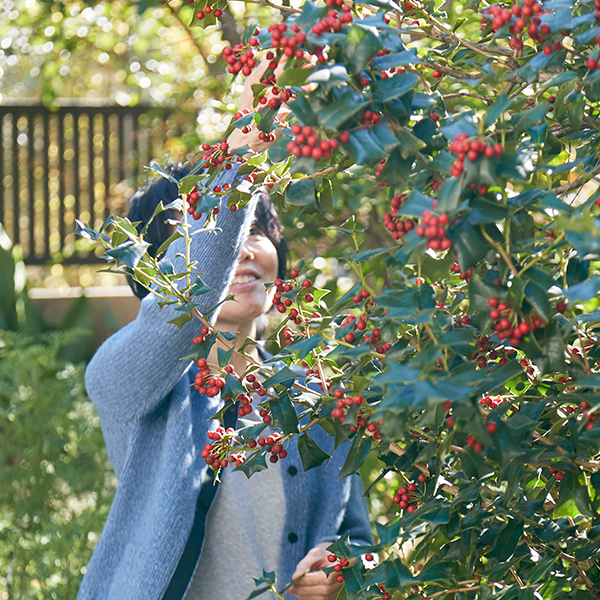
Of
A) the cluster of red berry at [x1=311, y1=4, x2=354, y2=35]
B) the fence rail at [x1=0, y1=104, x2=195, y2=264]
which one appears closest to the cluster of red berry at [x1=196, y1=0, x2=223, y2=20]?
the cluster of red berry at [x1=311, y1=4, x2=354, y2=35]

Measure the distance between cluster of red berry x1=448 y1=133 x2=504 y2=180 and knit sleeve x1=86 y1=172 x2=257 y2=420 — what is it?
1.54 ft

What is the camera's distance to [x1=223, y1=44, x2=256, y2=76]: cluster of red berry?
76cm

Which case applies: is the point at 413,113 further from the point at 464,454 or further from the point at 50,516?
the point at 50,516

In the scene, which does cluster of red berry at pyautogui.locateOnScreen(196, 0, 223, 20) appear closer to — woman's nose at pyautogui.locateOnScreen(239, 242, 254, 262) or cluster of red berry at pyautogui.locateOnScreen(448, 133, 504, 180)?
cluster of red berry at pyautogui.locateOnScreen(448, 133, 504, 180)

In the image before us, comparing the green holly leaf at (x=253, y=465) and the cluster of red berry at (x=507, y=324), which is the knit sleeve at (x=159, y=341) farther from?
the cluster of red berry at (x=507, y=324)

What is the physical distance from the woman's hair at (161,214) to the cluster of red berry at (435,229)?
2.70 feet

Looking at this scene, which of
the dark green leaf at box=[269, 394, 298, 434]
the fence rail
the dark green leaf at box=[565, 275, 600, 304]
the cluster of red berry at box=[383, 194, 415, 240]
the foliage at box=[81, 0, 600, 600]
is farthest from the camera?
the fence rail

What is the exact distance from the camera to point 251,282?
137cm

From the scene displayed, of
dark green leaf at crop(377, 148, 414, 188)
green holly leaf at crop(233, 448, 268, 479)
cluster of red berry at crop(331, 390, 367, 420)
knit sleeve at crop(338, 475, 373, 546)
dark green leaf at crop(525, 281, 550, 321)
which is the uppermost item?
dark green leaf at crop(377, 148, 414, 188)

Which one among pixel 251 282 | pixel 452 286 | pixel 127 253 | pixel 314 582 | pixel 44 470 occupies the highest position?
pixel 127 253

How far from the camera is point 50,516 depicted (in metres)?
2.79

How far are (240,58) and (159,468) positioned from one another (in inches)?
31.7

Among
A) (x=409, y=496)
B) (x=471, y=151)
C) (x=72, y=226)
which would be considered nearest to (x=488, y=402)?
(x=409, y=496)

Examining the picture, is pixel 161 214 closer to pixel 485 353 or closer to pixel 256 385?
pixel 256 385
